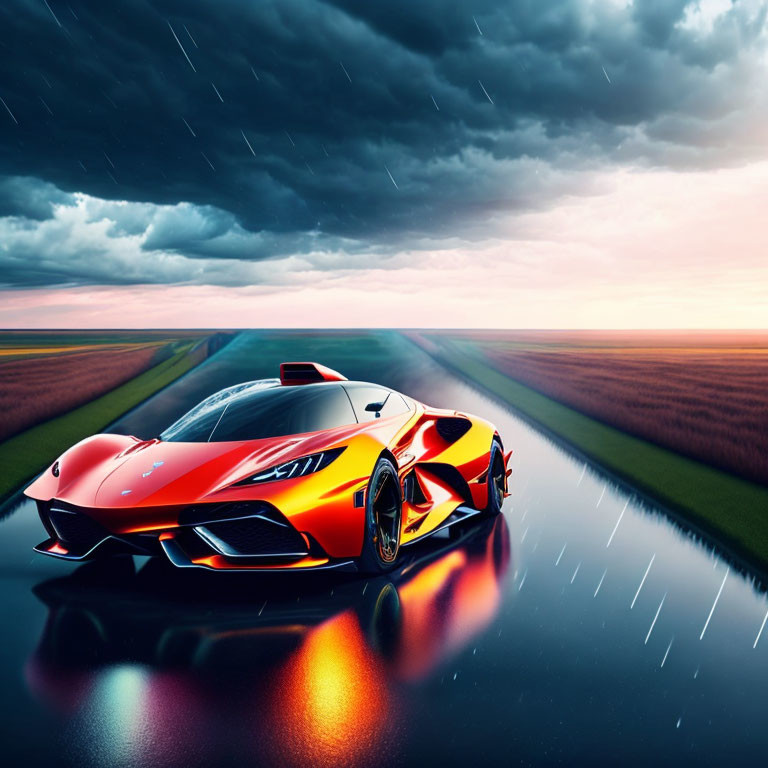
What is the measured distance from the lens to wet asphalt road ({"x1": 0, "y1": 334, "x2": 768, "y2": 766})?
10.0ft

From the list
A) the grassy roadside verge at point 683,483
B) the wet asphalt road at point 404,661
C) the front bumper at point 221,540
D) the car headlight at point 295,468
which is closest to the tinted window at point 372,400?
the car headlight at point 295,468

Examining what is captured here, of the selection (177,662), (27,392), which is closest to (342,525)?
(177,662)

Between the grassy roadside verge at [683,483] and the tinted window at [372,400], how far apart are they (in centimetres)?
293

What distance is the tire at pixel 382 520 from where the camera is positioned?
5.17 m

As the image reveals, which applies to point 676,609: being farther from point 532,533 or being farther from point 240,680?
point 240,680

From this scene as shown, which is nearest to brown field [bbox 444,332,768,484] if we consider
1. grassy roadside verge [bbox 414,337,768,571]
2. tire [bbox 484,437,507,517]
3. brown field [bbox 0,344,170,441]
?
grassy roadside verge [bbox 414,337,768,571]

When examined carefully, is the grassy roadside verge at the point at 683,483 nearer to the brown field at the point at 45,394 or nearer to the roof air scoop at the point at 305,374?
the roof air scoop at the point at 305,374

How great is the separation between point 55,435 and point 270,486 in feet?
31.1

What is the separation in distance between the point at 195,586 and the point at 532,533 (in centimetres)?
290

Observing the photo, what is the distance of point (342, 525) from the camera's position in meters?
4.95

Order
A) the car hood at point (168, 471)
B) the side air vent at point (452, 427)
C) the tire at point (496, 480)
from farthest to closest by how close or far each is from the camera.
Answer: the tire at point (496, 480) → the side air vent at point (452, 427) → the car hood at point (168, 471)

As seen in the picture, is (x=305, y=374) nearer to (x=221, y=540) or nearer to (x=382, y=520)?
(x=382, y=520)

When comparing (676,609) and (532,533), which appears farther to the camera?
(532,533)

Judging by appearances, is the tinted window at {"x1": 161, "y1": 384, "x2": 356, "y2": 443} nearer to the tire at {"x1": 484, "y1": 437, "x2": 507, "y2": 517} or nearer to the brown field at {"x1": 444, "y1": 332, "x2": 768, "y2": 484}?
the tire at {"x1": 484, "y1": 437, "x2": 507, "y2": 517}
